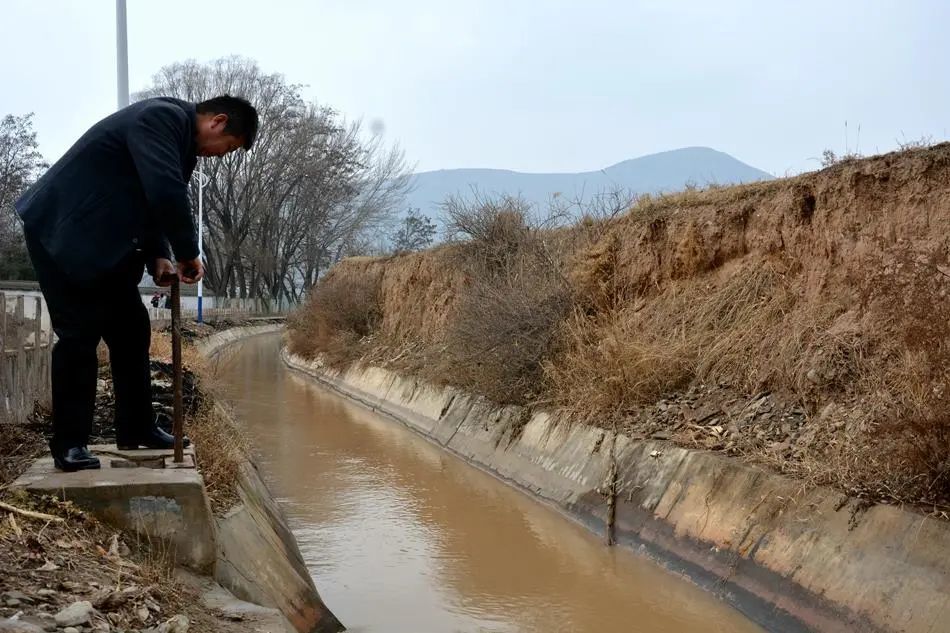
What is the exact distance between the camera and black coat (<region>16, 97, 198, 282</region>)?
421 centimetres

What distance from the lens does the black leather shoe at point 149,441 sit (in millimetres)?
4848

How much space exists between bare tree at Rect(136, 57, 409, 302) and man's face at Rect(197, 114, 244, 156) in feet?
151

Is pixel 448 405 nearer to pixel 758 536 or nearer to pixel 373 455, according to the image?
pixel 373 455

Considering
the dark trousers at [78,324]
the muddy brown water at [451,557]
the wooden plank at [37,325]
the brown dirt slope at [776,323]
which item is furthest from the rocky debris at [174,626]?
the wooden plank at [37,325]

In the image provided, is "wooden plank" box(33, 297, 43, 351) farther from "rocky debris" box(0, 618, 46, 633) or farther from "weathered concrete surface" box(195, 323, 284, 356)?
"weathered concrete surface" box(195, 323, 284, 356)

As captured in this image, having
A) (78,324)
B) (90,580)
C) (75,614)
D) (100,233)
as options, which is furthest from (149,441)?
(75,614)

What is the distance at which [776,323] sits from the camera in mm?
9266

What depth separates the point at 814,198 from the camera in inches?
375

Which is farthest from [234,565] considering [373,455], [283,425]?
[283,425]

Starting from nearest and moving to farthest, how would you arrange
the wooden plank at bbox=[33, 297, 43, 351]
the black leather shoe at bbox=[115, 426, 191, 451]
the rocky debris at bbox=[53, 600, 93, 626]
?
1. the rocky debris at bbox=[53, 600, 93, 626]
2. the black leather shoe at bbox=[115, 426, 191, 451]
3. the wooden plank at bbox=[33, 297, 43, 351]

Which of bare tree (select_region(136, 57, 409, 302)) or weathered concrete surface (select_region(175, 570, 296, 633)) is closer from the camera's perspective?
weathered concrete surface (select_region(175, 570, 296, 633))

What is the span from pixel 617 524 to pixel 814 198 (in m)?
4.07

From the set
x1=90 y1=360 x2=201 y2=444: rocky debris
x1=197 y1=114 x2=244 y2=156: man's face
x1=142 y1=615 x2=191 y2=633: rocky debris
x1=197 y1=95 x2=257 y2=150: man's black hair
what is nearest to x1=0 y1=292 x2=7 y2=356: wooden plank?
x1=90 y1=360 x2=201 y2=444: rocky debris

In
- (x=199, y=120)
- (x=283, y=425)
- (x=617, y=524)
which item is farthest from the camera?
(x=283, y=425)
